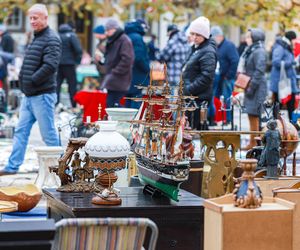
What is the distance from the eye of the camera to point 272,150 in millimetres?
7672

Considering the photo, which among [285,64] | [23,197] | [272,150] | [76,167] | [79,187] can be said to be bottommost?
[23,197]

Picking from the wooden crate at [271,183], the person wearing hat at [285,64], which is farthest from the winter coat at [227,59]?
the wooden crate at [271,183]

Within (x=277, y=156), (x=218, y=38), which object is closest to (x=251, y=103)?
(x=218, y=38)

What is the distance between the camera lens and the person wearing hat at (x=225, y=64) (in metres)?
18.8

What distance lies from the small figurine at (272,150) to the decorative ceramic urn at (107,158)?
48.4 inches

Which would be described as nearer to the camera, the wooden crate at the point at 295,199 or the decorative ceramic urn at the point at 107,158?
the wooden crate at the point at 295,199

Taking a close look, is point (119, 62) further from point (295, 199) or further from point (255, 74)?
point (295, 199)

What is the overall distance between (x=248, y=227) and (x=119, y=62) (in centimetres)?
976

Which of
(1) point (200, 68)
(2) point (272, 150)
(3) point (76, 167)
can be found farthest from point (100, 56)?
(2) point (272, 150)

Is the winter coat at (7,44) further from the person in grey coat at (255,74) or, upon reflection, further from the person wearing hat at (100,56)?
the person in grey coat at (255,74)

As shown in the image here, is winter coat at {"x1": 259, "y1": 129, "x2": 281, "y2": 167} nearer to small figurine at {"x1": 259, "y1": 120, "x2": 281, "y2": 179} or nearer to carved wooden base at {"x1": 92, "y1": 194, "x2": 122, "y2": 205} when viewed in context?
small figurine at {"x1": 259, "y1": 120, "x2": 281, "y2": 179}

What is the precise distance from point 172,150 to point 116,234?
5.14ft

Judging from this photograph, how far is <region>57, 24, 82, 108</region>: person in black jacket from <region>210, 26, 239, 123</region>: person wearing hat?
116 inches

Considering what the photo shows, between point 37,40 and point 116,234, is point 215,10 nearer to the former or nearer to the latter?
point 37,40
